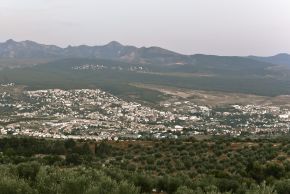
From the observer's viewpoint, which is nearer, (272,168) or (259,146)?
(272,168)

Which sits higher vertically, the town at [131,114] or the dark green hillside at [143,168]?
the dark green hillside at [143,168]

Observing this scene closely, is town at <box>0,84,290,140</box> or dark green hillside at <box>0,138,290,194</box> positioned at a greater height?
dark green hillside at <box>0,138,290,194</box>

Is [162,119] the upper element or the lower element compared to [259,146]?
lower

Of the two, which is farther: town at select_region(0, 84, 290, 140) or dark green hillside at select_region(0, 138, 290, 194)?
town at select_region(0, 84, 290, 140)

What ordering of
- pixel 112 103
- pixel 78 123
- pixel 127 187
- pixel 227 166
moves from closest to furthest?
pixel 127 187 < pixel 227 166 < pixel 78 123 < pixel 112 103

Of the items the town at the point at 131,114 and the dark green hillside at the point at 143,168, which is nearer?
the dark green hillside at the point at 143,168

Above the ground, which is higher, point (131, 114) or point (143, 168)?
point (143, 168)

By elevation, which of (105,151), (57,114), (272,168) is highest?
(272,168)

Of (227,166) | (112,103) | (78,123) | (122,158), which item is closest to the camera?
(227,166)

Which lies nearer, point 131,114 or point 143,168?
point 143,168

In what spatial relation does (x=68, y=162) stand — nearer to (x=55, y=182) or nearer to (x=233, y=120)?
(x=55, y=182)

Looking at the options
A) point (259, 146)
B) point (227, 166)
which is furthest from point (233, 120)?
point (227, 166)
